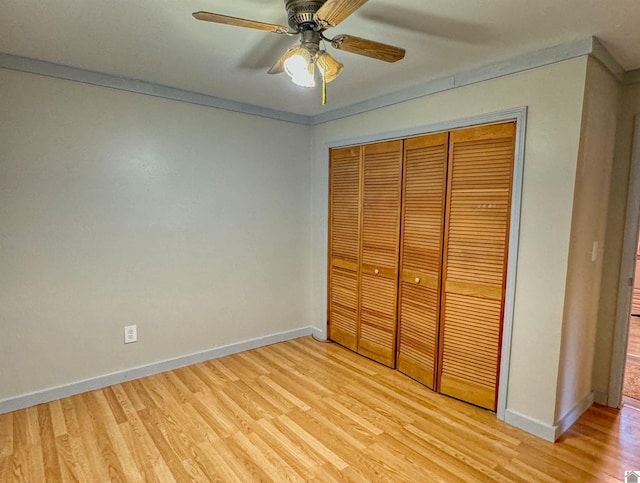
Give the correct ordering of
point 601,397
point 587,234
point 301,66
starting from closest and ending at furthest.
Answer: point 301,66 → point 587,234 → point 601,397

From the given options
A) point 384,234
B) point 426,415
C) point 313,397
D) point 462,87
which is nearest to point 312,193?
point 384,234

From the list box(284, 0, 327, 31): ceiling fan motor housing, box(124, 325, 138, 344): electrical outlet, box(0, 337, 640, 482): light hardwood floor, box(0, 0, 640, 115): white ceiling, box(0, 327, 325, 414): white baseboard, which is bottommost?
box(0, 337, 640, 482): light hardwood floor

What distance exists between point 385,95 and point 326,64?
1432 millimetres

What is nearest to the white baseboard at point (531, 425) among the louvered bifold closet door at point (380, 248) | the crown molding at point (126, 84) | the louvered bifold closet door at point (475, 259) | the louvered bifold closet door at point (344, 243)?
the louvered bifold closet door at point (475, 259)

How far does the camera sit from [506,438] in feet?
6.92

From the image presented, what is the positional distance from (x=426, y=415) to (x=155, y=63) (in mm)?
2843

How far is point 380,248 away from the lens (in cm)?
302

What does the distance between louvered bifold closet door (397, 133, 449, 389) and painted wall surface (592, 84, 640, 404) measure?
110 cm

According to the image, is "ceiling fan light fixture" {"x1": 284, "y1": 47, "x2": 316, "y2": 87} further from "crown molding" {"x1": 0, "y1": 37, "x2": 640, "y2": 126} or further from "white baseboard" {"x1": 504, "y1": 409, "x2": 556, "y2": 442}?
"white baseboard" {"x1": 504, "y1": 409, "x2": 556, "y2": 442}

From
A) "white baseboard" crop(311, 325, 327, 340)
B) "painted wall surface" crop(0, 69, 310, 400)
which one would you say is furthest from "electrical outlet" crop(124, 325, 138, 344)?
"white baseboard" crop(311, 325, 327, 340)

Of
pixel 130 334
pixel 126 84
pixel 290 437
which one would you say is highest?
pixel 126 84

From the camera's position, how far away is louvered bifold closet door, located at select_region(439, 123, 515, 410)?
2.24 metres

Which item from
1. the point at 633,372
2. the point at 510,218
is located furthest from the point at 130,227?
the point at 633,372

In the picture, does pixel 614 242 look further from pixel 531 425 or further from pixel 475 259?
pixel 531 425
